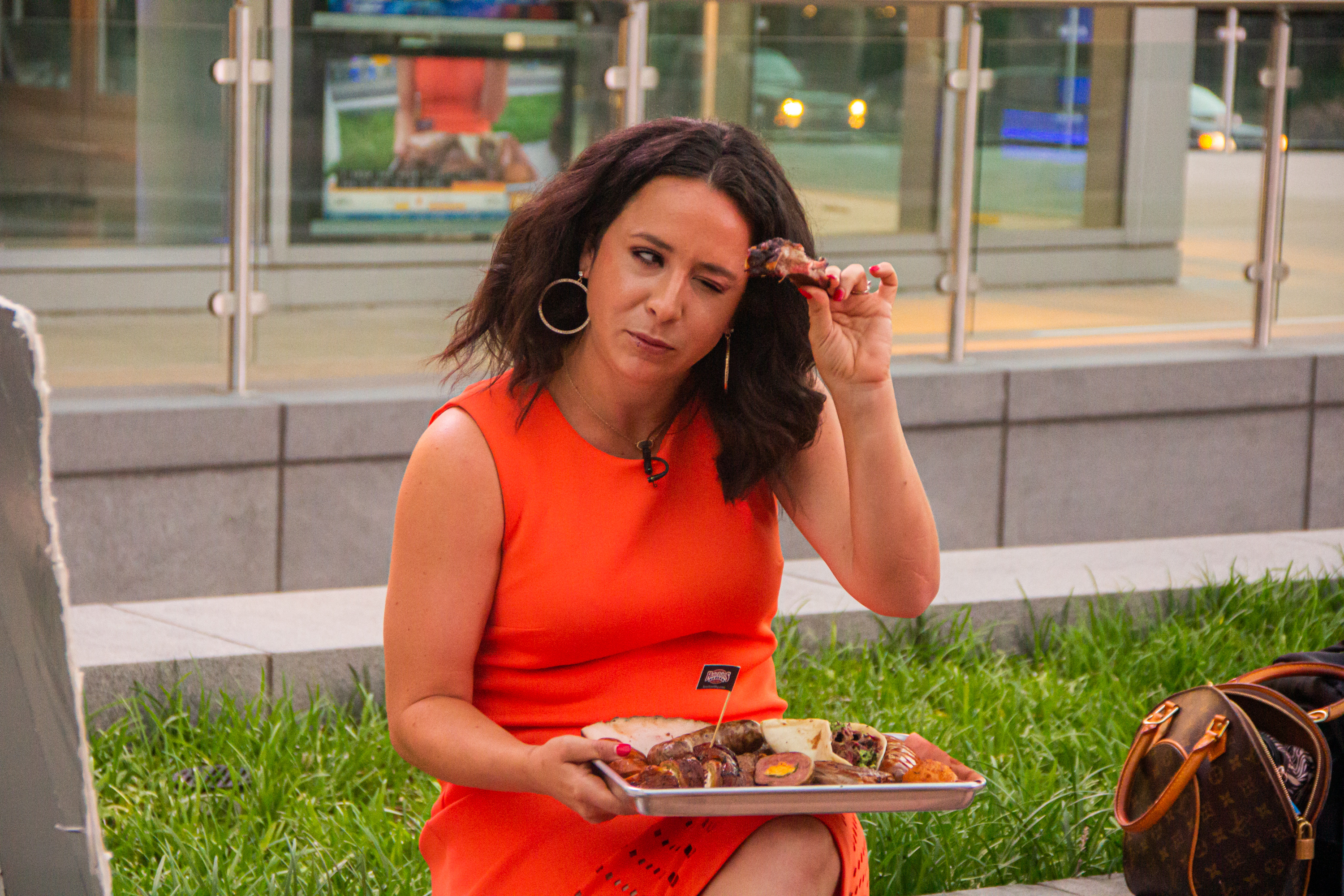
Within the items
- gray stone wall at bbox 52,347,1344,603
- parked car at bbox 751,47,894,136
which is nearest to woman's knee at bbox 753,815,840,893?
gray stone wall at bbox 52,347,1344,603

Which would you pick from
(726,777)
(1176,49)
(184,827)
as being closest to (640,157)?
(726,777)

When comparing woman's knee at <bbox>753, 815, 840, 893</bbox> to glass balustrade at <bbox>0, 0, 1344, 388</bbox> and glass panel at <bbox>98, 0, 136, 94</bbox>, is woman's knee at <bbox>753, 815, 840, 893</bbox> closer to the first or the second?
glass balustrade at <bbox>0, 0, 1344, 388</bbox>

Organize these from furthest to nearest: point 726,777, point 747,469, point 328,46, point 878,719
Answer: point 328,46, point 878,719, point 747,469, point 726,777

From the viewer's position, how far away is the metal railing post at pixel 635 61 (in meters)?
6.14

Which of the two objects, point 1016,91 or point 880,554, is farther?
point 1016,91

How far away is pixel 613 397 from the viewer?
2449mm

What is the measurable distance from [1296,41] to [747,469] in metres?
5.55

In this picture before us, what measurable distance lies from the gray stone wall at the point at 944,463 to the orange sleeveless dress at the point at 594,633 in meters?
3.16

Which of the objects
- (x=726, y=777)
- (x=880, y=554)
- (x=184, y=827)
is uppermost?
(x=880, y=554)

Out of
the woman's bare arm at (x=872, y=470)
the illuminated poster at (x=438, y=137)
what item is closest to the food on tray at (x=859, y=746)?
the woman's bare arm at (x=872, y=470)

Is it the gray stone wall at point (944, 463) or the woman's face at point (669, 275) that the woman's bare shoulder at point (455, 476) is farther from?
the gray stone wall at point (944, 463)

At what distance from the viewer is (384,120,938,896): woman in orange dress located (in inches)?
89.2

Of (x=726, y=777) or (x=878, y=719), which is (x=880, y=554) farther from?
(x=878, y=719)

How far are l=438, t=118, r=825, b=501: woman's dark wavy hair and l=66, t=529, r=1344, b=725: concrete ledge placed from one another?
1712 millimetres
